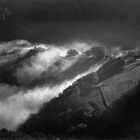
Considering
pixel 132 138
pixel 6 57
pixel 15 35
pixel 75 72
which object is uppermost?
pixel 15 35

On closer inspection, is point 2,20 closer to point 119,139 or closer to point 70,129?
point 70,129

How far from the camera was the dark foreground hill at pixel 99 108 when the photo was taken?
18.2 metres

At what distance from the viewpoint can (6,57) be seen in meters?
50.0

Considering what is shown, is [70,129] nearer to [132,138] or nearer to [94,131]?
[94,131]

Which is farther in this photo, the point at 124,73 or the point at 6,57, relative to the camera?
the point at 6,57

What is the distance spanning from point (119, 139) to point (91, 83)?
8.82 m

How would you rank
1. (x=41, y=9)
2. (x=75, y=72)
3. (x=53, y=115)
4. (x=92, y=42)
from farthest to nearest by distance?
1. (x=92, y=42)
2. (x=41, y=9)
3. (x=75, y=72)
4. (x=53, y=115)

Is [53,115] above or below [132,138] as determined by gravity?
above

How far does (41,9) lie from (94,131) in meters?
32.3

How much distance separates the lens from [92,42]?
49656mm

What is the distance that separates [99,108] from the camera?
68.7 feet

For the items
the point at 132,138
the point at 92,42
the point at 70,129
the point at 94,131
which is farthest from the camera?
the point at 92,42

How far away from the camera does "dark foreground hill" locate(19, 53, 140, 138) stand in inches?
715

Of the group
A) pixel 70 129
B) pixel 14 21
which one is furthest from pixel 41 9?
pixel 70 129
